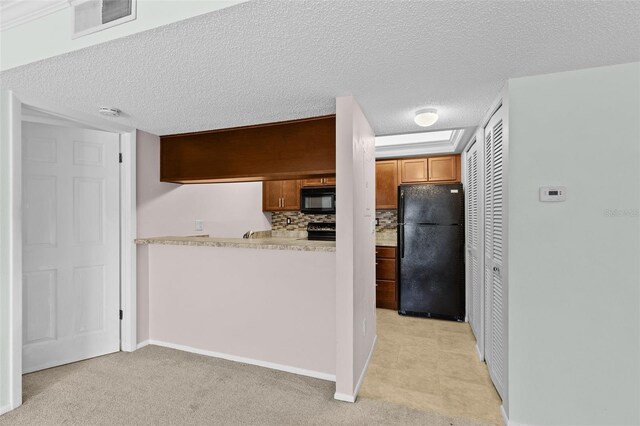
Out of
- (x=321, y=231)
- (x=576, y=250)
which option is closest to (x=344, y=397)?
(x=576, y=250)

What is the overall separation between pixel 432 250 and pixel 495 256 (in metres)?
1.54

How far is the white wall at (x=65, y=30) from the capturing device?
1.24 meters

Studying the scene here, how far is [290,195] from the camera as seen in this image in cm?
486

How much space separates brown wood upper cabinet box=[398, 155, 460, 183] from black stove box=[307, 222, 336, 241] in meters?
1.26

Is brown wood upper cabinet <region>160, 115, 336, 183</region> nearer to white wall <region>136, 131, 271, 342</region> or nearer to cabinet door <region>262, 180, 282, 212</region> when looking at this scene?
white wall <region>136, 131, 271, 342</region>

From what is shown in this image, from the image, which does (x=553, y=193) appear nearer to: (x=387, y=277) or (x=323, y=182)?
(x=387, y=277)

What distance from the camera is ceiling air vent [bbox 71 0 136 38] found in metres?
1.37

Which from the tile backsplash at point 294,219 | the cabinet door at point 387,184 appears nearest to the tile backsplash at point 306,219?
the tile backsplash at point 294,219

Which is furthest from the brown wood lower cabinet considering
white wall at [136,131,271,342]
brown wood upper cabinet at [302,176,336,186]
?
white wall at [136,131,271,342]

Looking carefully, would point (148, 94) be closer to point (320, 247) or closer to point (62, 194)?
point (62, 194)

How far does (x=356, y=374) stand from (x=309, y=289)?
705 millimetres

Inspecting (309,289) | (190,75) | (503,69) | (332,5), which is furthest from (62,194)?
(503,69)

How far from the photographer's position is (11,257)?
2055 mm

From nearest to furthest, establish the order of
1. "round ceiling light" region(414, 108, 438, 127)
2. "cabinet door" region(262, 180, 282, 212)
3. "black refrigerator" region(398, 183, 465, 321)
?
"round ceiling light" region(414, 108, 438, 127) < "black refrigerator" region(398, 183, 465, 321) < "cabinet door" region(262, 180, 282, 212)
